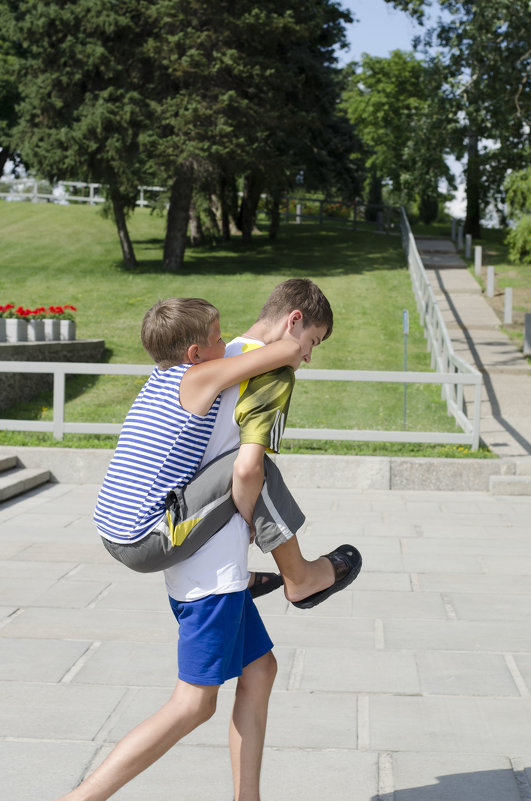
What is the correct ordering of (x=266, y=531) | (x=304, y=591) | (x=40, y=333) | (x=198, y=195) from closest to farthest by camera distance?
(x=266, y=531) → (x=304, y=591) → (x=40, y=333) → (x=198, y=195)

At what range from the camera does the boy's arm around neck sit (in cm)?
246

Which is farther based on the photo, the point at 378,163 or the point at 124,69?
the point at 378,163

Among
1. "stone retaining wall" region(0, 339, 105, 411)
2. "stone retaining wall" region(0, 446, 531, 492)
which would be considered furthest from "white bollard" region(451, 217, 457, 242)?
"stone retaining wall" region(0, 446, 531, 492)

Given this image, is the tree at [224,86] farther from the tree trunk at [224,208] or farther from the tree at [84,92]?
the tree trunk at [224,208]

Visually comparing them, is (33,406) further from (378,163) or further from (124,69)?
(378,163)

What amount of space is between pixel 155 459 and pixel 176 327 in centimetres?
37

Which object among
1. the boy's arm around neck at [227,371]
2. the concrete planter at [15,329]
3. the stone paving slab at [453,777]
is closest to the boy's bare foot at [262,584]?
the boy's arm around neck at [227,371]

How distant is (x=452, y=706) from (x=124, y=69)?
26656 millimetres

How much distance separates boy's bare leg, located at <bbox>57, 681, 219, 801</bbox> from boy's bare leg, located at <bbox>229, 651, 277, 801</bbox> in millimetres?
154

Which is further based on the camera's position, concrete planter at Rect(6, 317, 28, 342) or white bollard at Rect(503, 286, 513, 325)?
white bollard at Rect(503, 286, 513, 325)

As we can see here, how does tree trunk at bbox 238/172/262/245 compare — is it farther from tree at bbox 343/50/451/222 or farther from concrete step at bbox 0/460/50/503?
concrete step at bbox 0/460/50/503

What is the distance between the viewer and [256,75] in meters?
26.3

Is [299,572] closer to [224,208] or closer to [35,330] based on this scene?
[35,330]

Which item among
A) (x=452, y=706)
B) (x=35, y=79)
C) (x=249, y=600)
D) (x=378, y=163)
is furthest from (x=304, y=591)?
(x=378, y=163)
